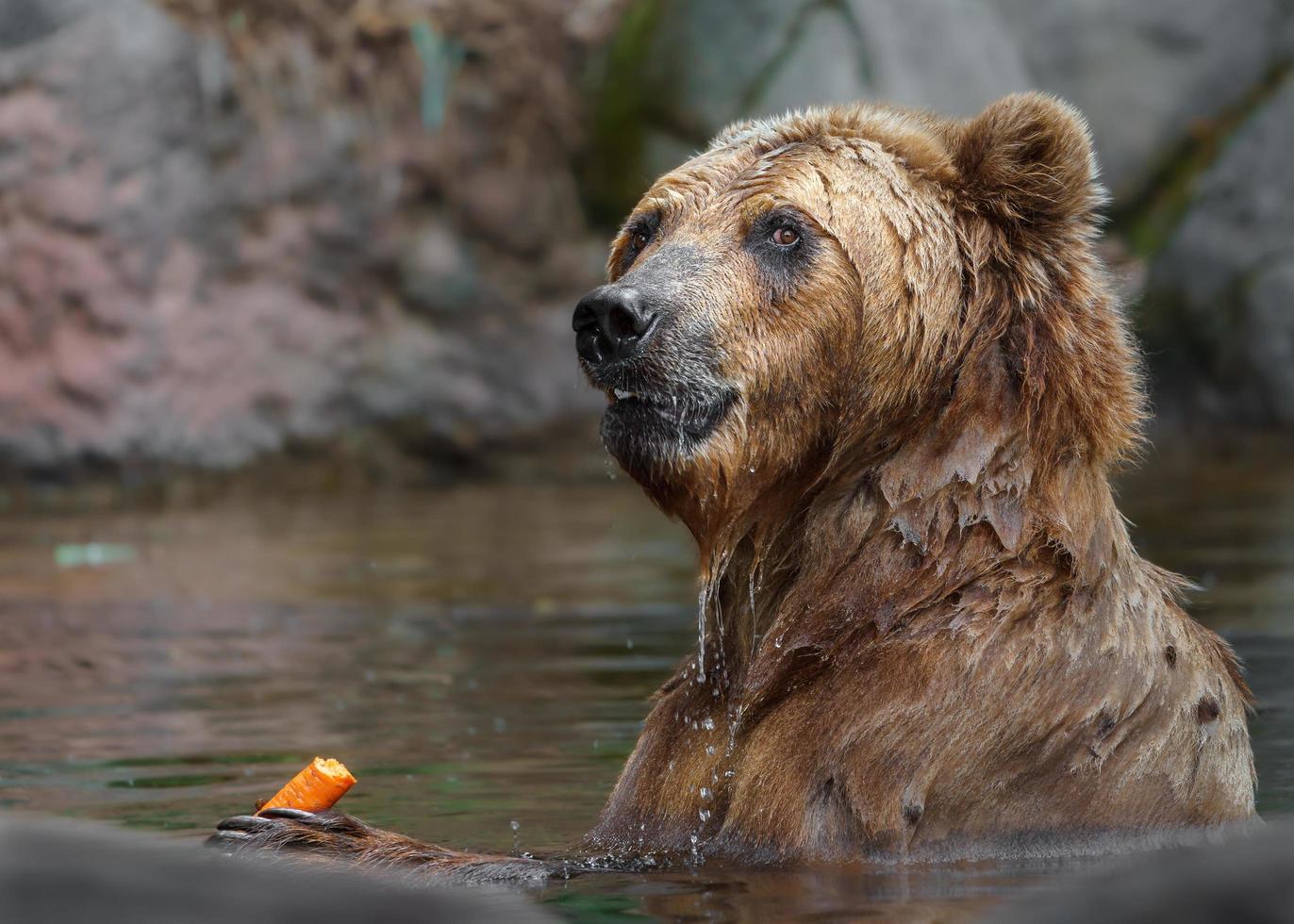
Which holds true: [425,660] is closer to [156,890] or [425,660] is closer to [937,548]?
[937,548]

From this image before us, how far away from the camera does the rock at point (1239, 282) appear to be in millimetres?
14820

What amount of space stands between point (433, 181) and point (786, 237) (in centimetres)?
1200

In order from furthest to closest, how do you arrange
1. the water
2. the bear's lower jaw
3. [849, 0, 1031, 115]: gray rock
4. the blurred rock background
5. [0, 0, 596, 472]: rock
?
[849, 0, 1031, 115]: gray rock, the blurred rock background, [0, 0, 596, 472]: rock, the water, the bear's lower jaw

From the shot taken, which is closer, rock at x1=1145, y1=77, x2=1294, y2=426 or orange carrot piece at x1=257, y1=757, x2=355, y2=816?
orange carrot piece at x1=257, y1=757, x2=355, y2=816

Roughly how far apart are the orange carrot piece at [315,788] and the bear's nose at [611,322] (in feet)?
3.56

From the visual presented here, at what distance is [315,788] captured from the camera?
14.7ft

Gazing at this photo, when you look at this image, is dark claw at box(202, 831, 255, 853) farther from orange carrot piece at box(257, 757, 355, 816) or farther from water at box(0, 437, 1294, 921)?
water at box(0, 437, 1294, 921)

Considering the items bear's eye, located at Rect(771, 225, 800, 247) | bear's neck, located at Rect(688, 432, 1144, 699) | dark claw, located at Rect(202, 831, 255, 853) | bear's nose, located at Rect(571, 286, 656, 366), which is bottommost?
dark claw, located at Rect(202, 831, 255, 853)

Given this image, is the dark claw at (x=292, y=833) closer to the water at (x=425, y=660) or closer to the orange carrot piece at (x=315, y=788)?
the orange carrot piece at (x=315, y=788)

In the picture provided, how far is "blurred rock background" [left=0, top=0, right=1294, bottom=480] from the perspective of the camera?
1492 centimetres

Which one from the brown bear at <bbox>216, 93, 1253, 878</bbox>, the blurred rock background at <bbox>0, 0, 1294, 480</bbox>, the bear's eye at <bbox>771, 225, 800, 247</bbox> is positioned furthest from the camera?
the blurred rock background at <bbox>0, 0, 1294, 480</bbox>

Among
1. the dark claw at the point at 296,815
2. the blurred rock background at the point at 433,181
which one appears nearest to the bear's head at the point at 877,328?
the dark claw at the point at 296,815

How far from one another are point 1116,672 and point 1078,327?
0.72 meters

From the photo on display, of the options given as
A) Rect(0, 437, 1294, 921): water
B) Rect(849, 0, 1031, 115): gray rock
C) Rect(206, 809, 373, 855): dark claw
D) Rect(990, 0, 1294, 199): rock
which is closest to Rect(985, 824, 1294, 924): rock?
Rect(0, 437, 1294, 921): water
